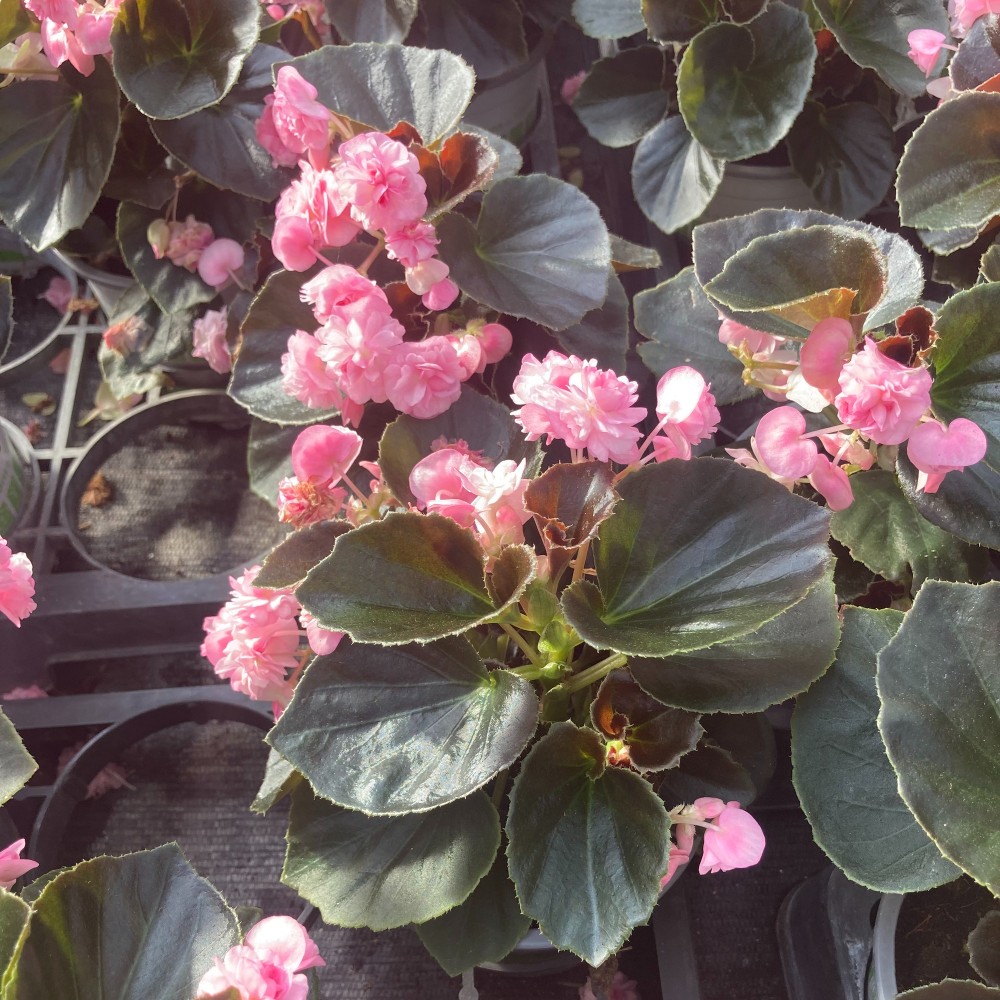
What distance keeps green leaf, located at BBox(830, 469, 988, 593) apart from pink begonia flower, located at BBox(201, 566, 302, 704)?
1.26ft

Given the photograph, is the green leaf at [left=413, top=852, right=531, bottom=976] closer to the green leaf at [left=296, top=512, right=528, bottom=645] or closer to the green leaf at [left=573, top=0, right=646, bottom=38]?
the green leaf at [left=296, top=512, right=528, bottom=645]

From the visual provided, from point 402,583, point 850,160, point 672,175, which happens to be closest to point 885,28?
point 850,160

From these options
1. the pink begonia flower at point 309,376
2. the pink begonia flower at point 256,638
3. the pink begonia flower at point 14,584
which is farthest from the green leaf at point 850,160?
the pink begonia flower at point 14,584

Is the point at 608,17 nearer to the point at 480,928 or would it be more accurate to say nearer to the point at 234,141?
the point at 234,141

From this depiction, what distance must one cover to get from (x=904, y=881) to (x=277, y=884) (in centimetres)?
60

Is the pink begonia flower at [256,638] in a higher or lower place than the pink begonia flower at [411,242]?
lower

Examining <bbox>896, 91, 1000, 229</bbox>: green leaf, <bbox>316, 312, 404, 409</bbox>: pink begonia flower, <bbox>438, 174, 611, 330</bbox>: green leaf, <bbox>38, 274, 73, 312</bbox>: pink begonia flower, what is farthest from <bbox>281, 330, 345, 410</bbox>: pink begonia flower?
<bbox>38, 274, 73, 312</bbox>: pink begonia flower

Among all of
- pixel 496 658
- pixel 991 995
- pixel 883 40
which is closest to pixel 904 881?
pixel 991 995

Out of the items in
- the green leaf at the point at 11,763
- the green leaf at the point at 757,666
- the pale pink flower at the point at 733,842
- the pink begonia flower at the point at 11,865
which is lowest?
the pale pink flower at the point at 733,842

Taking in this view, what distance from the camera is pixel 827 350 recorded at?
50cm

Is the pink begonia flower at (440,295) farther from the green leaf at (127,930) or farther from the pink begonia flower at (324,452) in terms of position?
the green leaf at (127,930)

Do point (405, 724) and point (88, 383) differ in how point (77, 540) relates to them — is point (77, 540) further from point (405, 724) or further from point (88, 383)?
point (405, 724)

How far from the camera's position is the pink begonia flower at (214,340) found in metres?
0.96

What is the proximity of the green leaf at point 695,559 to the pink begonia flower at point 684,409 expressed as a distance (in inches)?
0.9
